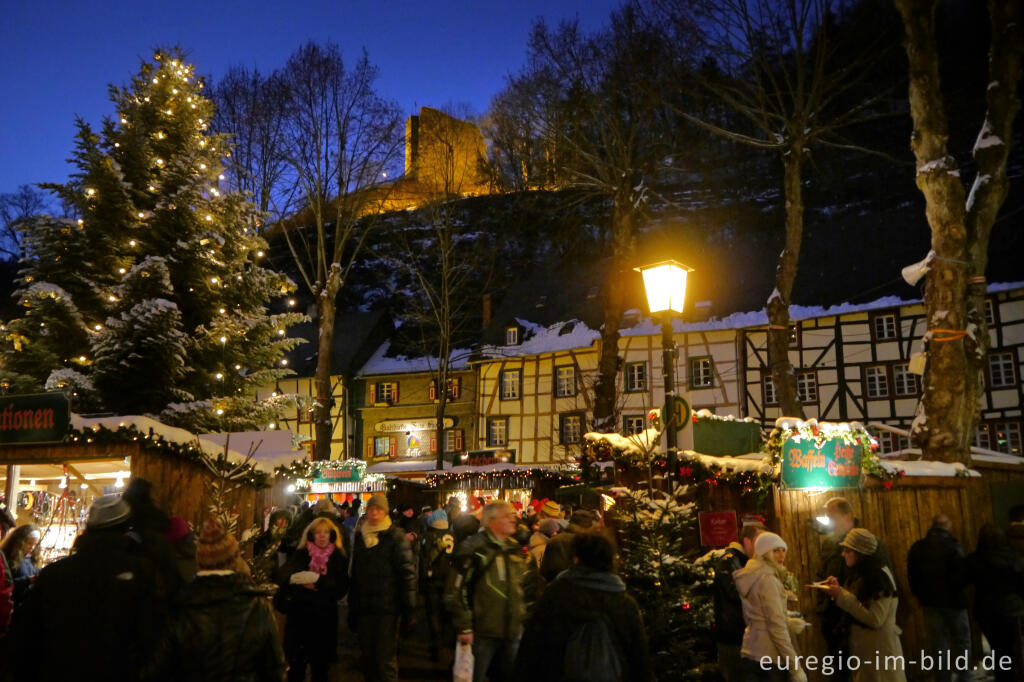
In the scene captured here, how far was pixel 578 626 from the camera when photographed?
3998mm

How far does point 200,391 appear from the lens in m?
13.2

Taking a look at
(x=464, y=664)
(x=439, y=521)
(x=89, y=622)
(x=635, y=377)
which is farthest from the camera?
(x=635, y=377)

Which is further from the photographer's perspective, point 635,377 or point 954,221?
point 635,377

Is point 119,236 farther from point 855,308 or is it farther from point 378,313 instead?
point 378,313

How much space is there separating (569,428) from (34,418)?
27.0 meters

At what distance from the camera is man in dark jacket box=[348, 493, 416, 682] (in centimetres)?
688

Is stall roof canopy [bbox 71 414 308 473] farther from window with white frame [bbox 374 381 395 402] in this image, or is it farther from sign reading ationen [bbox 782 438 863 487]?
window with white frame [bbox 374 381 395 402]

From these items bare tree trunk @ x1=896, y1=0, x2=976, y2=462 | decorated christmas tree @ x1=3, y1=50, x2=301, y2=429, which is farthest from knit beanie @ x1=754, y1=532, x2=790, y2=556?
decorated christmas tree @ x1=3, y1=50, x2=301, y2=429

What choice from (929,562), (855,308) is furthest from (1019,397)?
(929,562)

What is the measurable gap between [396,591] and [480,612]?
4.16ft

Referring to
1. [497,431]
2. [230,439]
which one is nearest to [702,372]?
[497,431]

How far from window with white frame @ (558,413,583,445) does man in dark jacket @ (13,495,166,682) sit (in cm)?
3069

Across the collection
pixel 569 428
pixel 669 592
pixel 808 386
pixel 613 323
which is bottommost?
pixel 669 592

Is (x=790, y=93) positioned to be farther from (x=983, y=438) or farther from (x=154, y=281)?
(x=983, y=438)
